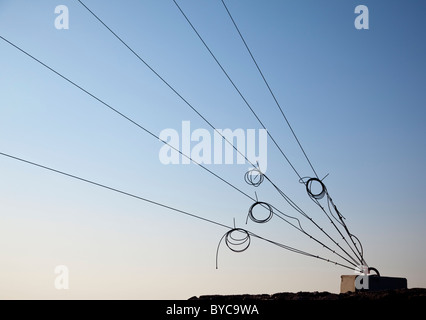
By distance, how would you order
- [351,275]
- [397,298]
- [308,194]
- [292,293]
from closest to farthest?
[397,298], [292,293], [351,275], [308,194]

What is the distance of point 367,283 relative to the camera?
15.4 m

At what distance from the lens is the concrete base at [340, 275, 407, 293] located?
15.3m

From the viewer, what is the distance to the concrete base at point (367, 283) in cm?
1533
